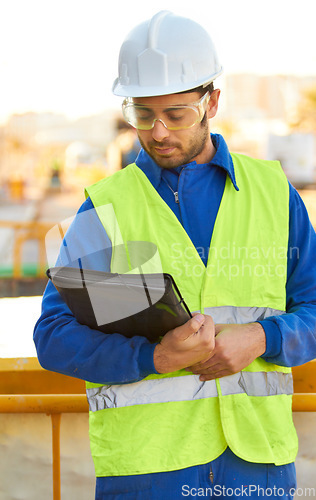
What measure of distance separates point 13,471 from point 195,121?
184cm

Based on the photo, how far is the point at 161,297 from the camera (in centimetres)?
146

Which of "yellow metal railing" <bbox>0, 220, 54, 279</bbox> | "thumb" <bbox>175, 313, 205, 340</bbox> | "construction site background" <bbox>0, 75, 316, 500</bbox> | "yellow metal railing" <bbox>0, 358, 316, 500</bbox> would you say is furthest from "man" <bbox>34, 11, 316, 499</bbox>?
"yellow metal railing" <bbox>0, 220, 54, 279</bbox>

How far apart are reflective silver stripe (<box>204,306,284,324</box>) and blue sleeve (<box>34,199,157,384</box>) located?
237 mm

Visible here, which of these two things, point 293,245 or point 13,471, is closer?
point 293,245

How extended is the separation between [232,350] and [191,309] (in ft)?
0.61

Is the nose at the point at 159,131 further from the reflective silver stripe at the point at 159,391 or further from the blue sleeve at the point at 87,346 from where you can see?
the reflective silver stripe at the point at 159,391

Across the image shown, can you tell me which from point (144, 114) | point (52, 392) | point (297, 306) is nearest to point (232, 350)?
point (297, 306)

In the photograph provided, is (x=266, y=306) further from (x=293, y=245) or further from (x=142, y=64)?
(x=142, y=64)

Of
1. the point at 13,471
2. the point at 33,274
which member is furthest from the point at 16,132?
the point at 13,471

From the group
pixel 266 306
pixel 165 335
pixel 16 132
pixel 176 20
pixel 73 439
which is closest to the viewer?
pixel 165 335

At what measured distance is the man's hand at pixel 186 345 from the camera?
5.11ft

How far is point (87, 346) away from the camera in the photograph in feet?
5.52

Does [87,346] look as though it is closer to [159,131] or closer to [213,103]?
[159,131]

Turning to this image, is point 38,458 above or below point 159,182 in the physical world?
below
